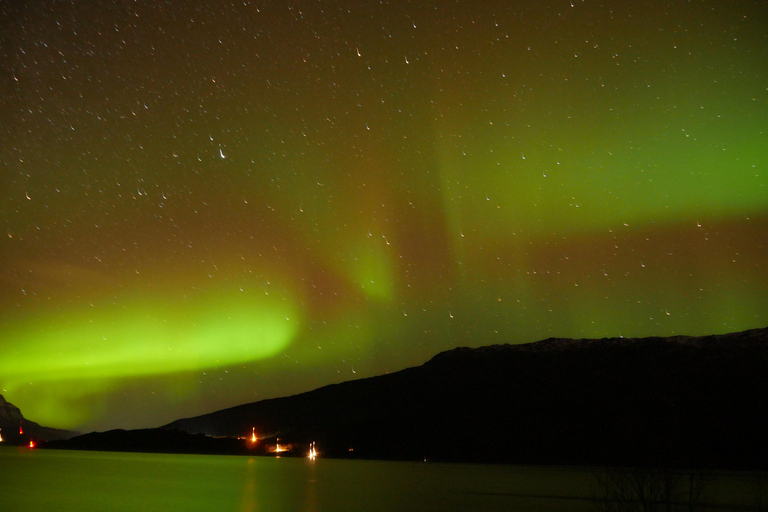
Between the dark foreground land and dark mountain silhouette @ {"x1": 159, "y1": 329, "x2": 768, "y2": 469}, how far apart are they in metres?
0.25

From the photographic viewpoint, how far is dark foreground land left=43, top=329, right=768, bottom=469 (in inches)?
3853

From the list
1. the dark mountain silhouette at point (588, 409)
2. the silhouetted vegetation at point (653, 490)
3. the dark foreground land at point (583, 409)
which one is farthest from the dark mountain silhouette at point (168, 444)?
the silhouetted vegetation at point (653, 490)

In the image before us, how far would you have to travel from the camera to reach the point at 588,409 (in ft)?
395

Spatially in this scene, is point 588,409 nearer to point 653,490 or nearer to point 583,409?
point 583,409

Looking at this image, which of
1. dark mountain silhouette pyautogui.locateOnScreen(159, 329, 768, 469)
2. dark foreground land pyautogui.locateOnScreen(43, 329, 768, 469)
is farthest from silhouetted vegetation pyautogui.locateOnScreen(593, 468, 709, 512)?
dark mountain silhouette pyautogui.locateOnScreen(159, 329, 768, 469)

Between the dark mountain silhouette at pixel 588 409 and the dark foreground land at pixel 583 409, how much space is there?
249mm

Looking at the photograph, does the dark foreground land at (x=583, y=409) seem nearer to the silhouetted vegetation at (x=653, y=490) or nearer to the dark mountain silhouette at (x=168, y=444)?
the dark mountain silhouette at (x=168, y=444)

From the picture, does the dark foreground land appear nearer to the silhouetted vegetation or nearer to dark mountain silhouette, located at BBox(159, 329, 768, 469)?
dark mountain silhouette, located at BBox(159, 329, 768, 469)

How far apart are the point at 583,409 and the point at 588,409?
90 cm

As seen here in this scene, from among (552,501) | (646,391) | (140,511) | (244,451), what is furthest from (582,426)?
(140,511)

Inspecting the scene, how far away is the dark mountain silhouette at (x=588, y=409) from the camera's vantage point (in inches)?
3851

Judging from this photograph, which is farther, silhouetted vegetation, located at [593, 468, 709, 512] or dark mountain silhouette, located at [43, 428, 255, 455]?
dark mountain silhouette, located at [43, 428, 255, 455]

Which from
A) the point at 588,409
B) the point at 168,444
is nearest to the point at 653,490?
the point at 588,409

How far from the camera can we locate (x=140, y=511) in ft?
73.7
